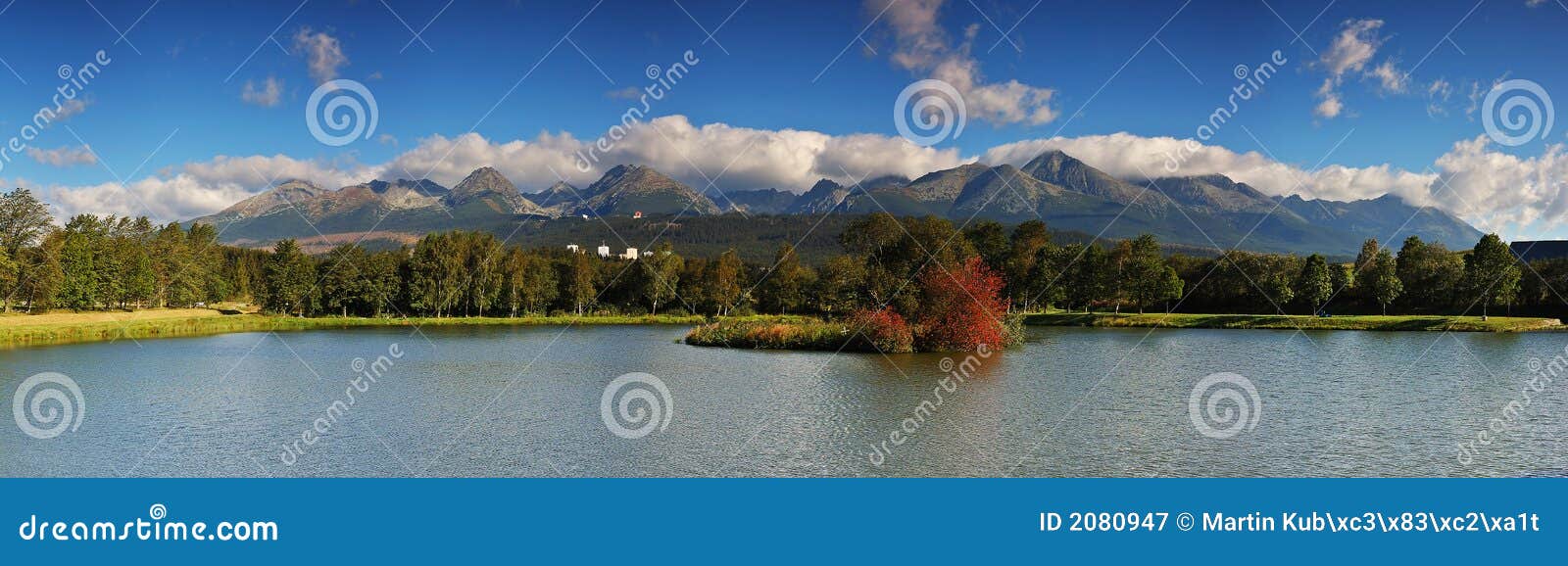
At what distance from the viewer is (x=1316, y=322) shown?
62.0 meters

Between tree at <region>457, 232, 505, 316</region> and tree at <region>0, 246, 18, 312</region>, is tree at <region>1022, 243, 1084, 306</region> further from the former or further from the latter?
tree at <region>0, 246, 18, 312</region>

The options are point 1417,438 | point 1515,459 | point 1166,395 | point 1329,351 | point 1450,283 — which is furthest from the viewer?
point 1450,283

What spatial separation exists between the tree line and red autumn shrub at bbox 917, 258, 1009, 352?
53 centimetres

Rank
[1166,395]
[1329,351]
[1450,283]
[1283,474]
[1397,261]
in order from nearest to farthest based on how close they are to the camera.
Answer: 1. [1283,474]
2. [1166,395]
3. [1329,351]
4. [1450,283]
5. [1397,261]

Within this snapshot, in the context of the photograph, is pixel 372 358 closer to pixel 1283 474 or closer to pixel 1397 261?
pixel 1283 474

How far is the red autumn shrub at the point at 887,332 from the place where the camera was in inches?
1596

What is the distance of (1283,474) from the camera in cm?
1490

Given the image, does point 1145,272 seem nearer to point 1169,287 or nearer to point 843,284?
point 1169,287

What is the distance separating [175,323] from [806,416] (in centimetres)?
6131

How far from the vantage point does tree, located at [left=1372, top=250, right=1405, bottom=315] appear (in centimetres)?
6494

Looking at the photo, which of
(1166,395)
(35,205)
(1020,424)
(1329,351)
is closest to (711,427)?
(1020,424)

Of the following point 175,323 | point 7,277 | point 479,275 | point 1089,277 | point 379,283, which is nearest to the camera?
point 7,277

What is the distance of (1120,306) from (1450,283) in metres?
25.8

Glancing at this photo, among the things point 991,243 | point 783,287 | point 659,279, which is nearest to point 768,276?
point 783,287
